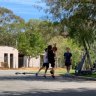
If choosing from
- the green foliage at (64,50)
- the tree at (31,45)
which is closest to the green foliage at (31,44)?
the tree at (31,45)

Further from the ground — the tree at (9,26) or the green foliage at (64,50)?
the tree at (9,26)

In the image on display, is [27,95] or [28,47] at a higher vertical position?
[28,47]

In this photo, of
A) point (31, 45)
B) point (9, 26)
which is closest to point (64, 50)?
point (31, 45)

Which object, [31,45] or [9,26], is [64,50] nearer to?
[31,45]

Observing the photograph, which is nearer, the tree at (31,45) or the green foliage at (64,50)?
the green foliage at (64,50)

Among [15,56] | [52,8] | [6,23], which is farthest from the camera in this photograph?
[6,23]

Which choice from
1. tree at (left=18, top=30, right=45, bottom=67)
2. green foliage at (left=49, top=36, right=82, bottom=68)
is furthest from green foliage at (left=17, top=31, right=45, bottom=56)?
green foliage at (left=49, top=36, right=82, bottom=68)

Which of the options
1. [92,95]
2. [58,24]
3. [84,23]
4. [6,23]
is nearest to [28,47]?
[6,23]

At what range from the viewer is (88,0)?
23.9 meters

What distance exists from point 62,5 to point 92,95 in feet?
41.8

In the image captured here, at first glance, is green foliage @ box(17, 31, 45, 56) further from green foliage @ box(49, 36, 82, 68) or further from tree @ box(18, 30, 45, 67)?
green foliage @ box(49, 36, 82, 68)

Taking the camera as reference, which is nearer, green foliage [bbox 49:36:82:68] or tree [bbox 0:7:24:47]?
green foliage [bbox 49:36:82:68]

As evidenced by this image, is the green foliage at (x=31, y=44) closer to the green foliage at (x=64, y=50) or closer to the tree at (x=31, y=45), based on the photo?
the tree at (x=31, y=45)

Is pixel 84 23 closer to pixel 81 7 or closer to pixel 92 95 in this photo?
pixel 81 7
